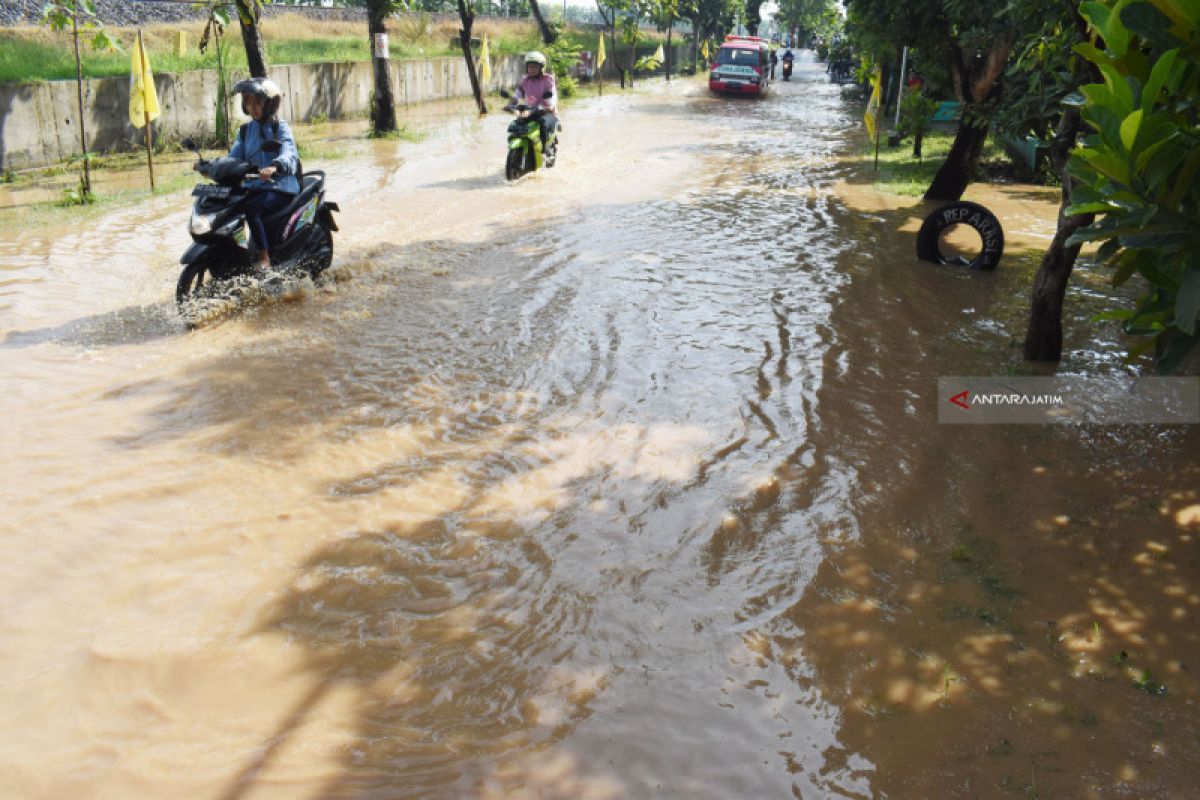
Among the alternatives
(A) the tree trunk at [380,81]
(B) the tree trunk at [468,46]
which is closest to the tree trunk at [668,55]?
(B) the tree trunk at [468,46]

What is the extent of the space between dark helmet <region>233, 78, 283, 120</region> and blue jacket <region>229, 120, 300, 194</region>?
0.09m

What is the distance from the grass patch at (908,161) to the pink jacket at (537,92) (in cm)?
505

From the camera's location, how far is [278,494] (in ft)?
15.0

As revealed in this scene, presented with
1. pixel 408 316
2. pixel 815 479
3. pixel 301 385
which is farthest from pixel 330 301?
pixel 815 479

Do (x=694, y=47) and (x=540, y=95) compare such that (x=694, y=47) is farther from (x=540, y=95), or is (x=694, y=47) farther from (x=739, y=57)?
(x=540, y=95)

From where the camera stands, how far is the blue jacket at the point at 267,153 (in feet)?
23.5

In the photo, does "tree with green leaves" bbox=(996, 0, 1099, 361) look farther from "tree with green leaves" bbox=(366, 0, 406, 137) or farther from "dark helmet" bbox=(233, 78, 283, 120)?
"tree with green leaves" bbox=(366, 0, 406, 137)

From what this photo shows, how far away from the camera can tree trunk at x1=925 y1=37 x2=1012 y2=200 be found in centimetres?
1047

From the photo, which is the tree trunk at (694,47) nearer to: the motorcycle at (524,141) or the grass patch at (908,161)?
the grass patch at (908,161)

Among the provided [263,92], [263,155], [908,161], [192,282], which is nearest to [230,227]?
[192,282]

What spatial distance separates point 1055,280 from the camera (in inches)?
243

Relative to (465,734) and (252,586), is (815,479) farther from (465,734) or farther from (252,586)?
(252,586)

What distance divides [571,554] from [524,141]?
10040 mm

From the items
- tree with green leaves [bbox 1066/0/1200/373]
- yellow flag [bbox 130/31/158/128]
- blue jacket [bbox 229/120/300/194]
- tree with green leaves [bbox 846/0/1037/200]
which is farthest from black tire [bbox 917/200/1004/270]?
yellow flag [bbox 130/31/158/128]
